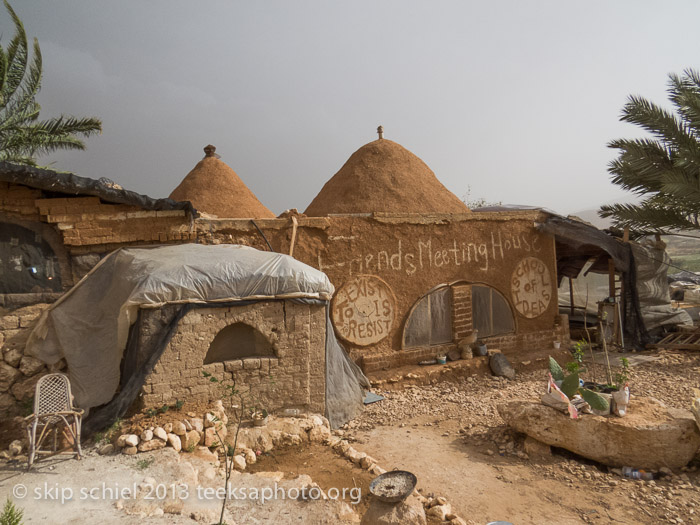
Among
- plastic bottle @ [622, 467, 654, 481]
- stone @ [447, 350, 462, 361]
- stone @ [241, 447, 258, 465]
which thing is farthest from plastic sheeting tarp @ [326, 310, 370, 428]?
plastic bottle @ [622, 467, 654, 481]

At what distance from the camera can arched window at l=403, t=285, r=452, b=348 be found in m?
9.11

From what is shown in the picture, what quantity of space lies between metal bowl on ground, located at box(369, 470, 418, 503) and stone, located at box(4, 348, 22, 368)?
17.0 ft

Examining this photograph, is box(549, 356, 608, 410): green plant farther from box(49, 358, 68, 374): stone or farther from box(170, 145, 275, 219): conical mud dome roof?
box(170, 145, 275, 219): conical mud dome roof

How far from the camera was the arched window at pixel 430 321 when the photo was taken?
9.11 m

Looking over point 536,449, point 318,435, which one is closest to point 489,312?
point 536,449

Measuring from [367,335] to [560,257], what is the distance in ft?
24.4

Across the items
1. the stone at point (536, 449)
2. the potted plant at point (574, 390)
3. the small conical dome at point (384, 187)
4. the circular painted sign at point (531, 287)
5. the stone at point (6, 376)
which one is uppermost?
the small conical dome at point (384, 187)

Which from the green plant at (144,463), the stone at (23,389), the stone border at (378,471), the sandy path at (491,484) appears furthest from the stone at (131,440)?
the sandy path at (491,484)

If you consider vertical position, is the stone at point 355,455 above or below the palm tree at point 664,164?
below

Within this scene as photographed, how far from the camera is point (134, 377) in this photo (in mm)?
5621

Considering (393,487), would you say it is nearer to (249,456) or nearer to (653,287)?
(249,456)

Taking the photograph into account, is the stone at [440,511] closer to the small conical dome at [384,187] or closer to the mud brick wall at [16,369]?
the mud brick wall at [16,369]

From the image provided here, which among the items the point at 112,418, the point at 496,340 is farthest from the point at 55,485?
the point at 496,340

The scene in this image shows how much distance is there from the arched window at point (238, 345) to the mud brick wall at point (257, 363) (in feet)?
0.83
